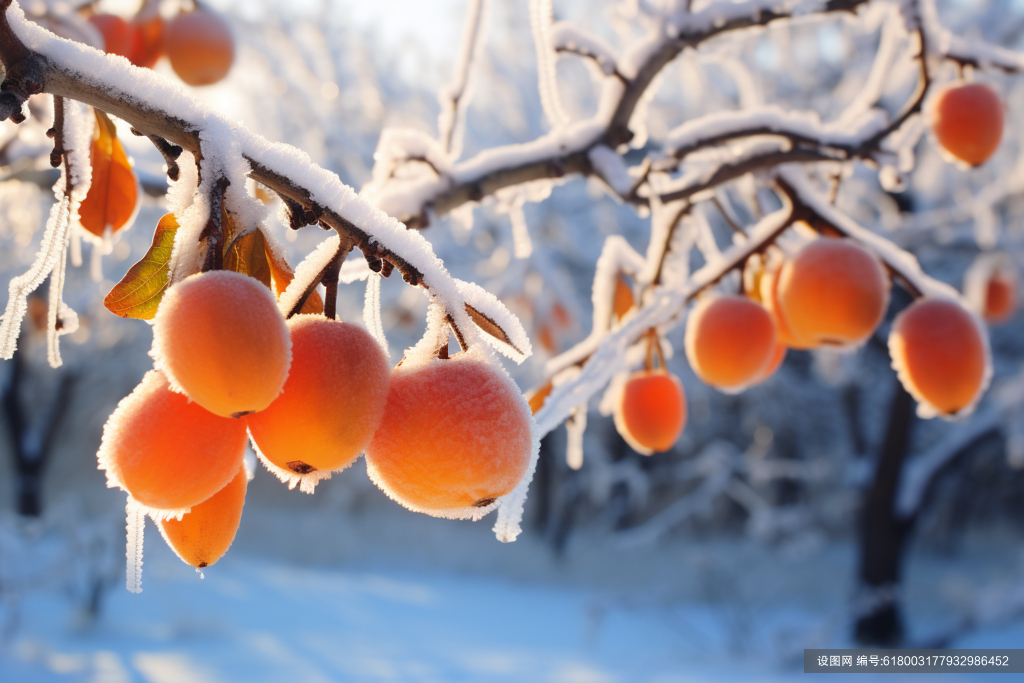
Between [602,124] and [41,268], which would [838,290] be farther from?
[41,268]

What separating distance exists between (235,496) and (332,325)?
139 millimetres

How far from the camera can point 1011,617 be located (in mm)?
4098

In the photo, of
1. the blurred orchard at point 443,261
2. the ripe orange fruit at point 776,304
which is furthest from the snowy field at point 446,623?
the ripe orange fruit at point 776,304

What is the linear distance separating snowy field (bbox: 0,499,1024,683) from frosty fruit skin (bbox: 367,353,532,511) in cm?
382

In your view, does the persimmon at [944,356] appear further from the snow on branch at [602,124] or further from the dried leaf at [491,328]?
the dried leaf at [491,328]

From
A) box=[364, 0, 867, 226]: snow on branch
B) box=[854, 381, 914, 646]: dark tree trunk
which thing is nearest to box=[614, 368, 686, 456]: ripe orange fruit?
box=[364, 0, 867, 226]: snow on branch

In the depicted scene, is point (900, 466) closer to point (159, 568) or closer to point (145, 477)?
point (145, 477)

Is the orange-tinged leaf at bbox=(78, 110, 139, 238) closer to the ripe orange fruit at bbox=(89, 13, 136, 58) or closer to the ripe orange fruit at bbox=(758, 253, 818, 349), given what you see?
the ripe orange fruit at bbox=(89, 13, 136, 58)

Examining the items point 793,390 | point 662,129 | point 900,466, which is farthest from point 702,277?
point 793,390

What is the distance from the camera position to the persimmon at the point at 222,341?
330 millimetres

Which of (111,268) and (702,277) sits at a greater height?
(111,268)

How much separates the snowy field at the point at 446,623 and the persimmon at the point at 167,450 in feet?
12.6

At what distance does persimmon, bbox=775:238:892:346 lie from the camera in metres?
0.76

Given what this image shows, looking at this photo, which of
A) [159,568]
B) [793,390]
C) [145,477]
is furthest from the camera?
[793,390]
